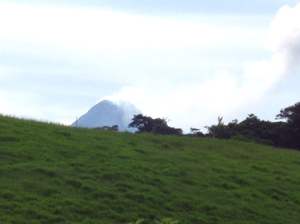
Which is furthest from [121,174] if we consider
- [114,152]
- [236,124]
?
[236,124]

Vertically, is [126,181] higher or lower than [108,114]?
lower

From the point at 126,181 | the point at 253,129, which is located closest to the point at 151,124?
the point at 253,129

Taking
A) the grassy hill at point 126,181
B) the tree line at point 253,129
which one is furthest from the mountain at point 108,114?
the grassy hill at point 126,181

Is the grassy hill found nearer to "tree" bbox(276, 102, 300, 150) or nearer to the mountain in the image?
"tree" bbox(276, 102, 300, 150)

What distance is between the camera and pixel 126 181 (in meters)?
14.3

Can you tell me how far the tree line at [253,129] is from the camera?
35.2m

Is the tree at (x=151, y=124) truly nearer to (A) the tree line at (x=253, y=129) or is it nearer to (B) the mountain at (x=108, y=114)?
(A) the tree line at (x=253, y=129)

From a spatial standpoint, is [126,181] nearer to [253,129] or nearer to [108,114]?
[253,129]

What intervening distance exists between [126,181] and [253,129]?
28053mm

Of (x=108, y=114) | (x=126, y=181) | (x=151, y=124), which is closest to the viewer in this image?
(x=126, y=181)

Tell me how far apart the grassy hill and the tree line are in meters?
14.5

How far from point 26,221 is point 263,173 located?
38.7 ft

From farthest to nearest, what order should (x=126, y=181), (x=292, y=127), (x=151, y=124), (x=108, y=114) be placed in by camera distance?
(x=108, y=114), (x=151, y=124), (x=292, y=127), (x=126, y=181)

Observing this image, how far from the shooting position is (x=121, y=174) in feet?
48.6
